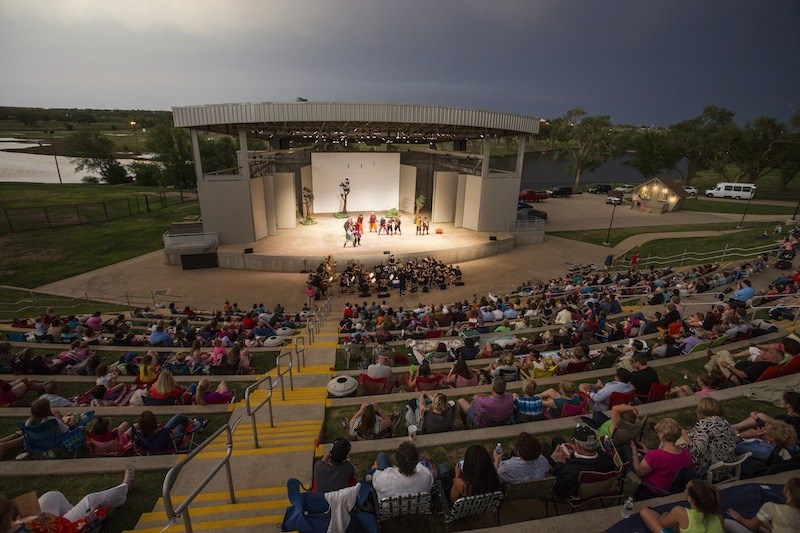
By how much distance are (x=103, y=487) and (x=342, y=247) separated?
680 inches

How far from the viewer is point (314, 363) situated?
802 cm

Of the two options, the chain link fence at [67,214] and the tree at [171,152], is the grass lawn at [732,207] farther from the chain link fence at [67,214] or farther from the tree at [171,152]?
the chain link fence at [67,214]

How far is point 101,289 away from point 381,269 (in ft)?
41.5

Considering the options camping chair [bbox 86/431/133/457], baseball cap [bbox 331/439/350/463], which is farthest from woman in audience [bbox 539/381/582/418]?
camping chair [bbox 86/431/133/457]

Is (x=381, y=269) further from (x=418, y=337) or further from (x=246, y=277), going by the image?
(x=418, y=337)

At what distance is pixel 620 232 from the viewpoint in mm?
27188

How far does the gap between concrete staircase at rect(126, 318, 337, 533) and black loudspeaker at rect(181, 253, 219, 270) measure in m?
14.8

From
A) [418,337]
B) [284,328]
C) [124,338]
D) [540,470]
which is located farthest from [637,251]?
[124,338]

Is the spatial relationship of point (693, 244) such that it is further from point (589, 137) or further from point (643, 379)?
point (589, 137)

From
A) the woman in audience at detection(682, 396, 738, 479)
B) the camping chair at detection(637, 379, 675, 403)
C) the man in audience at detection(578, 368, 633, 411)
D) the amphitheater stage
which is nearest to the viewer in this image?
the woman in audience at detection(682, 396, 738, 479)

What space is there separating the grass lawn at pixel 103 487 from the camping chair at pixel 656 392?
648cm

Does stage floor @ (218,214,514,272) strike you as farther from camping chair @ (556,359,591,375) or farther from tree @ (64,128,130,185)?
tree @ (64,128,130,185)

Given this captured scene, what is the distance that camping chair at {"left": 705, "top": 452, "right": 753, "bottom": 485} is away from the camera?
12.1 feet

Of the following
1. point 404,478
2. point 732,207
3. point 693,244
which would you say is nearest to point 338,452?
point 404,478
